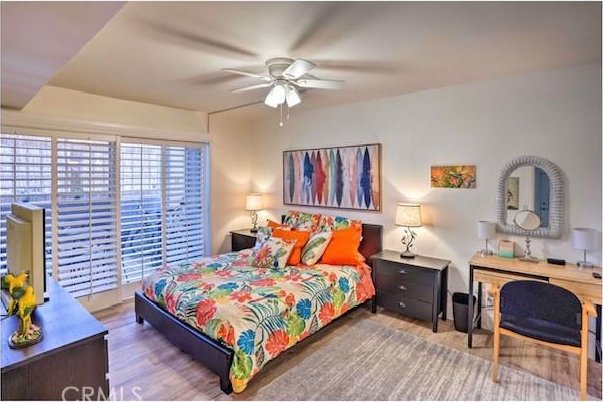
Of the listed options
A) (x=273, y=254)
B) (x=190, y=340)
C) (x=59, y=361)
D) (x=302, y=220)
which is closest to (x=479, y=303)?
(x=273, y=254)

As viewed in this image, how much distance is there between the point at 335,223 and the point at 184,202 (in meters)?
2.14

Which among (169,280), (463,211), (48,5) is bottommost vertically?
(169,280)

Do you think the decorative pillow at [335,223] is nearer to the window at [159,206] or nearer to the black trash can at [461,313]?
the black trash can at [461,313]

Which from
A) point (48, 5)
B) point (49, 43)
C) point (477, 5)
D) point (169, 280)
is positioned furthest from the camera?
point (169, 280)

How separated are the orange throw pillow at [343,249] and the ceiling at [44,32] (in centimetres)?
286

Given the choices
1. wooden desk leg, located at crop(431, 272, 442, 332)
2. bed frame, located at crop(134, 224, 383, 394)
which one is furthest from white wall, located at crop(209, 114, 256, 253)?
wooden desk leg, located at crop(431, 272, 442, 332)

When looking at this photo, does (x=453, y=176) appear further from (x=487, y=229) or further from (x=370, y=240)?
(x=370, y=240)

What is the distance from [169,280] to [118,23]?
83.5 inches

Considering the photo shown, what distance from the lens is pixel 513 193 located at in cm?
310

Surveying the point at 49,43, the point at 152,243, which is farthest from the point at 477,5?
the point at 152,243

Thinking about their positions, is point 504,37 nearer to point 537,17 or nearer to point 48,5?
point 537,17

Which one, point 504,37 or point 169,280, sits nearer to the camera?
point 504,37

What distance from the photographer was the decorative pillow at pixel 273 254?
3520mm

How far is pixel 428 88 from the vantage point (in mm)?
3494
